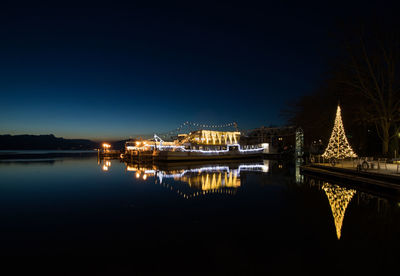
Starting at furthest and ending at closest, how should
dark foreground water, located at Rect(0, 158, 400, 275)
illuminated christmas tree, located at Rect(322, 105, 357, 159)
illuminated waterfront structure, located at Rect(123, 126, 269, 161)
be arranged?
1. illuminated waterfront structure, located at Rect(123, 126, 269, 161)
2. illuminated christmas tree, located at Rect(322, 105, 357, 159)
3. dark foreground water, located at Rect(0, 158, 400, 275)

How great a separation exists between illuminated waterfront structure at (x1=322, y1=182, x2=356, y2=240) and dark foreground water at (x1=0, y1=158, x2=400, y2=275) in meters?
0.03

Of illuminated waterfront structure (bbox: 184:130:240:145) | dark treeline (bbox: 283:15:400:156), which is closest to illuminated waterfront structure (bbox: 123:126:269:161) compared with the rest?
illuminated waterfront structure (bbox: 184:130:240:145)

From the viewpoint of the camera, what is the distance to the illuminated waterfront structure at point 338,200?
730 centimetres

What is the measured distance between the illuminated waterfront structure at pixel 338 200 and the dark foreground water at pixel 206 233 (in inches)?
1.3

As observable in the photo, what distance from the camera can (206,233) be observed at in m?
6.42

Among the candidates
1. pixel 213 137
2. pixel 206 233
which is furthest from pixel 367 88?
pixel 213 137

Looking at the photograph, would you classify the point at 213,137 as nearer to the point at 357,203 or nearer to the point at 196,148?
the point at 196,148

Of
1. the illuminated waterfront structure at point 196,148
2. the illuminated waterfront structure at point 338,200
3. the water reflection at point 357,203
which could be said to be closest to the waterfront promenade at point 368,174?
the water reflection at point 357,203

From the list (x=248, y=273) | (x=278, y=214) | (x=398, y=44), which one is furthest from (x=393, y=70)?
(x=248, y=273)

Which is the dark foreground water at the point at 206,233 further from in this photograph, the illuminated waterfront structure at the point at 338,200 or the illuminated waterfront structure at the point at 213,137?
the illuminated waterfront structure at the point at 213,137

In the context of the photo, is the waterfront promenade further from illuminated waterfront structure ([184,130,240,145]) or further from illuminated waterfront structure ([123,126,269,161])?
illuminated waterfront structure ([184,130,240,145])

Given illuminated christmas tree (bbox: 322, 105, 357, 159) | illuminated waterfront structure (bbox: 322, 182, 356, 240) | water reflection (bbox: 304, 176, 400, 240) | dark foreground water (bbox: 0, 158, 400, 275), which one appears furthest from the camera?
illuminated christmas tree (bbox: 322, 105, 357, 159)

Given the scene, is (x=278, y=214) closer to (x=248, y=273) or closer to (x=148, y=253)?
(x=248, y=273)

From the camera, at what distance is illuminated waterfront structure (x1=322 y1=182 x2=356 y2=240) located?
730 cm
